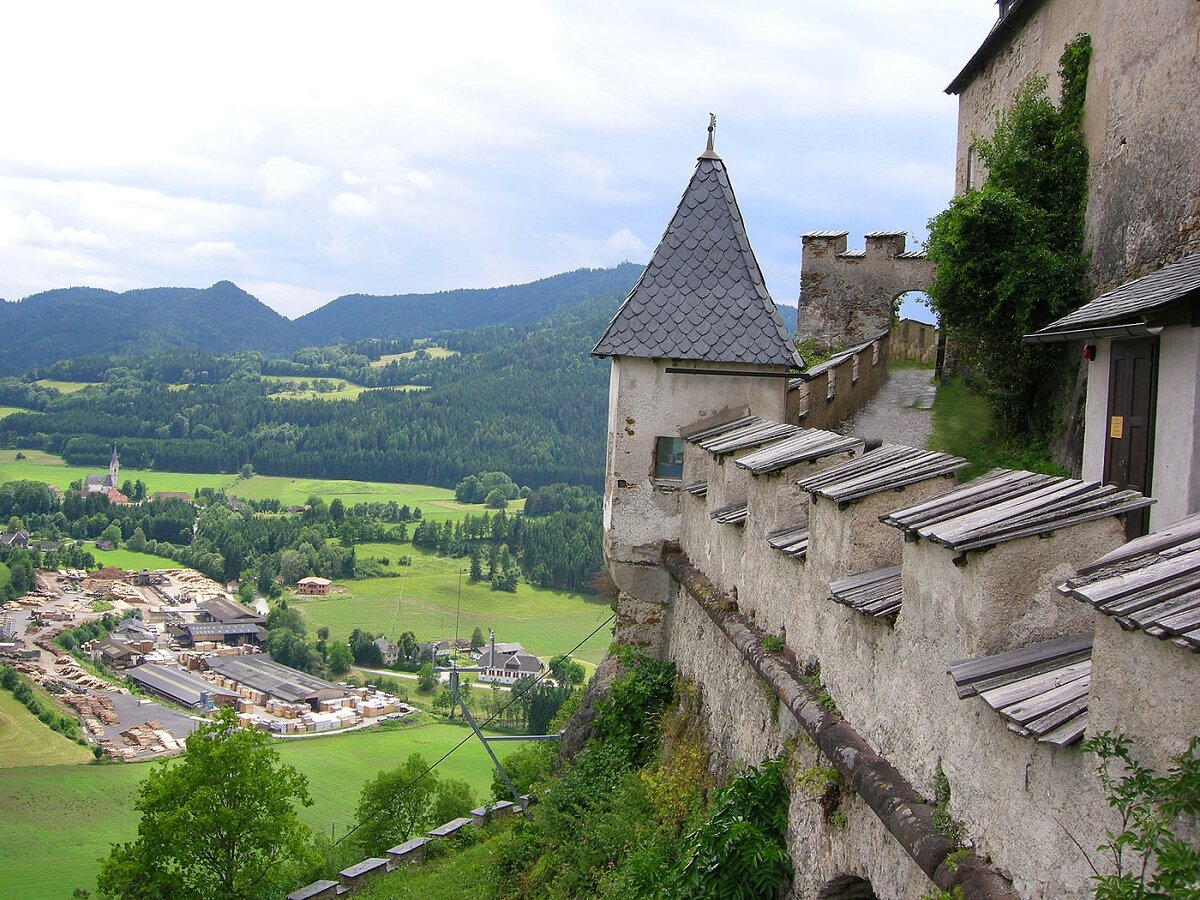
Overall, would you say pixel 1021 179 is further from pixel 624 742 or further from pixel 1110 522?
pixel 1110 522

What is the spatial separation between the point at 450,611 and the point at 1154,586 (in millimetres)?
87589

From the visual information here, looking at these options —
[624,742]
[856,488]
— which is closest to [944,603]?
[856,488]

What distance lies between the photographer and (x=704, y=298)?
13.7 meters

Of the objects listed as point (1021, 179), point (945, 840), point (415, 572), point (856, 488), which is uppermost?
point (1021, 179)

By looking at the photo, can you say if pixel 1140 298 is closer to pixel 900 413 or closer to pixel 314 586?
pixel 900 413

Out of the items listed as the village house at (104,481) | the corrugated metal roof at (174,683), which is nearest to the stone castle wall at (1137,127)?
the corrugated metal roof at (174,683)

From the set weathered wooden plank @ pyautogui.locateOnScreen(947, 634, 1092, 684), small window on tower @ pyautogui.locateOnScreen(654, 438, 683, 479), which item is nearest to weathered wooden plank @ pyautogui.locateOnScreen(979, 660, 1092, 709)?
weathered wooden plank @ pyautogui.locateOnScreen(947, 634, 1092, 684)

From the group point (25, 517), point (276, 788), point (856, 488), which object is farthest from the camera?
point (25, 517)

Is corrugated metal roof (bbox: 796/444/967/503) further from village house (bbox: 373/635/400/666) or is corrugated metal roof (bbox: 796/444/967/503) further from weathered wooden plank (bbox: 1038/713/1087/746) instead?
village house (bbox: 373/635/400/666)

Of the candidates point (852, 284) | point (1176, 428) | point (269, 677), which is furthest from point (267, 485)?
point (1176, 428)

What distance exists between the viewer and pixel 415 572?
102 metres

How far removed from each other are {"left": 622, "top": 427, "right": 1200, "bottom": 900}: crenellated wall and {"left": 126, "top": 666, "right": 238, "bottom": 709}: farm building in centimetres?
7036

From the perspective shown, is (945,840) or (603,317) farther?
(603,317)

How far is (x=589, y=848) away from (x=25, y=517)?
127577mm
